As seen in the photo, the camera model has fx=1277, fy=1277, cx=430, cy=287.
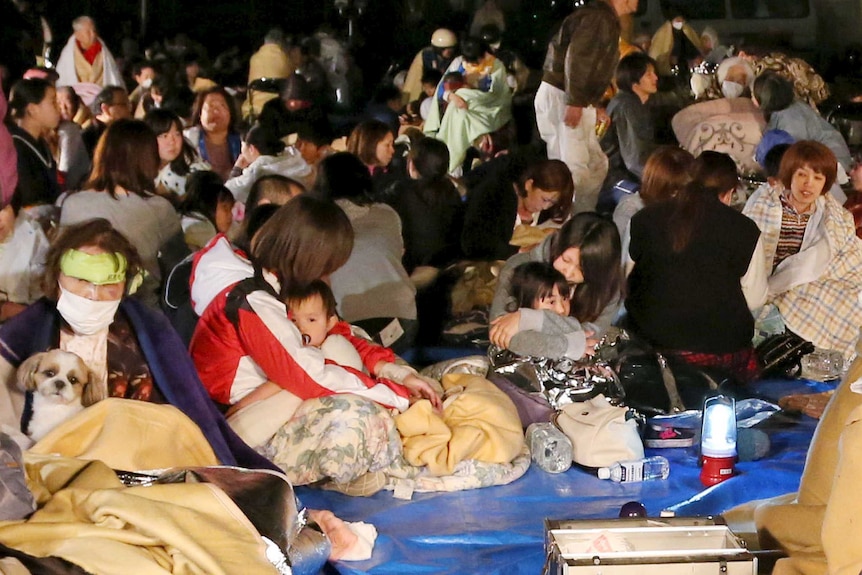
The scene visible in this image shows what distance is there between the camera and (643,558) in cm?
243

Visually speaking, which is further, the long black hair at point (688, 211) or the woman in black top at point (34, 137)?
the woman in black top at point (34, 137)

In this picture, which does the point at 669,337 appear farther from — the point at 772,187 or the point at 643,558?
the point at 643,558

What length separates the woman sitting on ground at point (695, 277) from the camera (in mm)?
4586

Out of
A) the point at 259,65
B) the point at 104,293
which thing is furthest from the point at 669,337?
the point at 259,65

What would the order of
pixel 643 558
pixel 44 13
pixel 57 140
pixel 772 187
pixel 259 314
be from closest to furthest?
pixel 643 558, pixel 259 314, pixel 772 187, pixel 57 140, pixel 44 13

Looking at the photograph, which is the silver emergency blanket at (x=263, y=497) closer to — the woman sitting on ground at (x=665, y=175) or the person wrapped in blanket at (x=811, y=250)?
the woman sitting on ground at (x=665, y=175)

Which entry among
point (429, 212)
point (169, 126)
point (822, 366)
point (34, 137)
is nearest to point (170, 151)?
point (169, 126)

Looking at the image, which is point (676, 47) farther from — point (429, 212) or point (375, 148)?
point (429, 212)

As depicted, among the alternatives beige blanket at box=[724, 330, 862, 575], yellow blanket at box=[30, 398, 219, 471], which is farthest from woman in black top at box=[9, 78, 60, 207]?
beige blanket at box=[724, 330, 862, 575]

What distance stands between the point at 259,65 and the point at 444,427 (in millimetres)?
6331

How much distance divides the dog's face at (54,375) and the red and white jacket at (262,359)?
22.3 inches

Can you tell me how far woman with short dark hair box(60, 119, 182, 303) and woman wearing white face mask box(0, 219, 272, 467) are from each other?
129cm

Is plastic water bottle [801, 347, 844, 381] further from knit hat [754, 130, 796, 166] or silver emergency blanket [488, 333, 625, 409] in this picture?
knit hat [754, 130, 796, 166]

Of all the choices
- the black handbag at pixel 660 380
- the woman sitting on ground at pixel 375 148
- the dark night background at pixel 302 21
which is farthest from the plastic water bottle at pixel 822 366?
the dark night background at pixel 302 21
